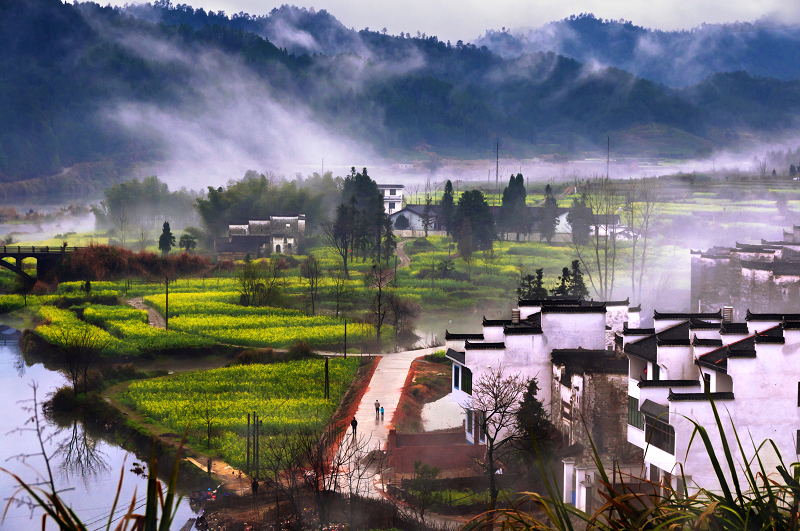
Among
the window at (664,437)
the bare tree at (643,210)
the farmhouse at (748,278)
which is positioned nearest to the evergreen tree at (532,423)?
the window at (664,437)

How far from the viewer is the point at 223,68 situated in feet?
632

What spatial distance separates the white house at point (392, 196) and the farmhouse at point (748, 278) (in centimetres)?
5112

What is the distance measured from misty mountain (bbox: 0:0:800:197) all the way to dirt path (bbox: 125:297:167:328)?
92.2m

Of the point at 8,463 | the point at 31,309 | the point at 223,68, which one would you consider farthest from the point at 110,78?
the point at 8,463

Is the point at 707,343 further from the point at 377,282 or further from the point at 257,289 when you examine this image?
the point at 377,282

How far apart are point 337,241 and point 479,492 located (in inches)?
2056

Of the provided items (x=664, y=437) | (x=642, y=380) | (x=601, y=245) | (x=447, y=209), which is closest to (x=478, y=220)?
(x=447, y=209)

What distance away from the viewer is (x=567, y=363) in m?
20.7

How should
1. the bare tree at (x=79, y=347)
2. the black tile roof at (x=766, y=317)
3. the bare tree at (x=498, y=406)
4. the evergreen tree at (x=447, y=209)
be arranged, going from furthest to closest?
the evergreen tree at (x=447, y=209), the bare tree at (x=79, y=347), the bare tree at (x=498, y=406), the black tile roof at (x=766, y=317)

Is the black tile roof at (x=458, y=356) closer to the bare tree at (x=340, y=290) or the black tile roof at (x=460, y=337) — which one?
the black tile roof at (x=460, y=337)

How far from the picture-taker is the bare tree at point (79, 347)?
2964cm

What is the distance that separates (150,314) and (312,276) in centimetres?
1162

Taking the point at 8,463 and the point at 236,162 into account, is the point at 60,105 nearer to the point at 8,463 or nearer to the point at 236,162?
the point at 236,162

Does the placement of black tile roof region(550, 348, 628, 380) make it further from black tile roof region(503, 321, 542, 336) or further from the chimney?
the chimney
